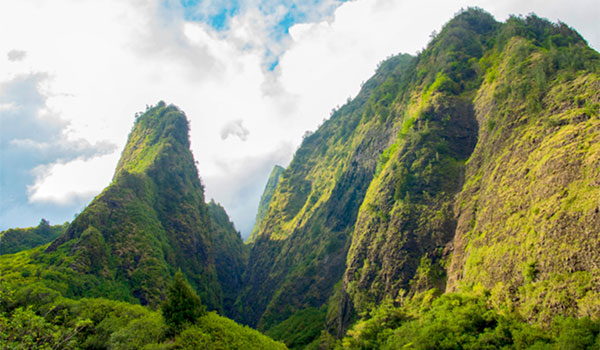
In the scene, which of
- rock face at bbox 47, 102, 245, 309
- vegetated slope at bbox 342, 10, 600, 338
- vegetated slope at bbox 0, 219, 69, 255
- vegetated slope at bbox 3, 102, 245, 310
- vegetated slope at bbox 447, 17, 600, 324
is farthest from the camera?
vegetated slope at bbox 0, 219, 69, 255

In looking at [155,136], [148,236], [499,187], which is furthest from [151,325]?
[155,136]

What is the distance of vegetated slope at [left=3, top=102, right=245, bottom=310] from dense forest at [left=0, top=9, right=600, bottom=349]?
1.59 feet

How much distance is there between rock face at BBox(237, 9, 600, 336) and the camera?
31906mm

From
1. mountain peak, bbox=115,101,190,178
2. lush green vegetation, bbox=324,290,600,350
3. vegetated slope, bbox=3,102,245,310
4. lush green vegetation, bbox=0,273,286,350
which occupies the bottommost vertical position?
lush green vegetation, bbox=324,290,600,350

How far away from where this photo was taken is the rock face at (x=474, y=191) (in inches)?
1256

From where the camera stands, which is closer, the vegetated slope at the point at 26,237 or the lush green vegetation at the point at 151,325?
the lush green vegetation at the point at 151,325

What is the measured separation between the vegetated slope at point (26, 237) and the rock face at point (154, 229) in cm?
3079

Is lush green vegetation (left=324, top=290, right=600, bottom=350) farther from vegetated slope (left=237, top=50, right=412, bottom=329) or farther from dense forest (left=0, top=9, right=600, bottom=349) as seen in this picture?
vegetated slope (left=237, top=50, right=412, bottom=329)

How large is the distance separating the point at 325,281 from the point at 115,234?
56.7 metres

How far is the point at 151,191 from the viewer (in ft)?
312

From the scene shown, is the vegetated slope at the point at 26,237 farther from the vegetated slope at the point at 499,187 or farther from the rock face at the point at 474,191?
the vegetated slope at the point at 499,187

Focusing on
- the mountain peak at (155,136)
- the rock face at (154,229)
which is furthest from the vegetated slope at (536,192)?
the mountain peak at (155,136)

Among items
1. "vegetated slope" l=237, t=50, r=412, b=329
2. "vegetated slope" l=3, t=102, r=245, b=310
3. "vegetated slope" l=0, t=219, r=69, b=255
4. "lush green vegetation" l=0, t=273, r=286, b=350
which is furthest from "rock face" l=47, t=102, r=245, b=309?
"vegetated slope" l=0, t=219, r=69, b=255

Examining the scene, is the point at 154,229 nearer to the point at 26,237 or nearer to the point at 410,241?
the point at 26,237
